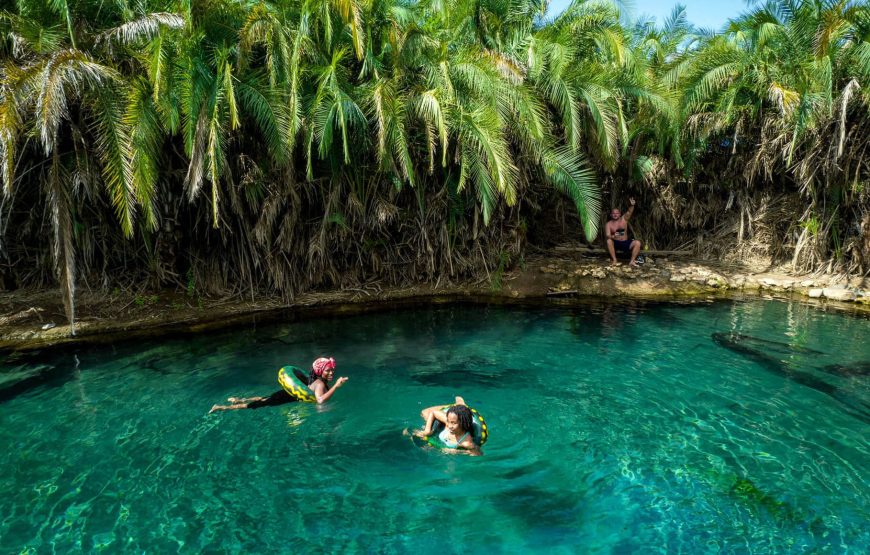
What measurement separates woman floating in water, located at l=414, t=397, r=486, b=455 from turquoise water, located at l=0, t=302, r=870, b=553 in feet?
0.44

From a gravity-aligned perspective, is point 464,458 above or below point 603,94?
below

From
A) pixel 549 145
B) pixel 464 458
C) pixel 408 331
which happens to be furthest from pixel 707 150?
pixel 464 458

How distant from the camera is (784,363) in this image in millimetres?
8875

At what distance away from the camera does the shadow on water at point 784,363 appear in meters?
7.34

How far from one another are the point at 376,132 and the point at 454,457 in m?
7.31

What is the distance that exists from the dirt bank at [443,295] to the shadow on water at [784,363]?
338cm

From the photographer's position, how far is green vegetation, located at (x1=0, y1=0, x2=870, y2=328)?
30.8 feet

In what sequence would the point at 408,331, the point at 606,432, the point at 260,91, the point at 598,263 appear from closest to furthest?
the point at 606,432, the point at 260,91, the point at 408,331, the point at 598,263

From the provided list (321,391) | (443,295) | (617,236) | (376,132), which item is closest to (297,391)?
(321,391)

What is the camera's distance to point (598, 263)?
1501 centimetres

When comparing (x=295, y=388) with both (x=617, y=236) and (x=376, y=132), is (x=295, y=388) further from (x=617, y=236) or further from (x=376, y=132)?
(x=617, y=236)

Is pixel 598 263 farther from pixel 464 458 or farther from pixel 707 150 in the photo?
pixel 464 458

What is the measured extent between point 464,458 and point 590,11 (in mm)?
11200

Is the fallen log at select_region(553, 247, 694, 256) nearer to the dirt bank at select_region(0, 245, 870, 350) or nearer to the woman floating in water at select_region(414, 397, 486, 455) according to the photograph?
the dirt bank at select_region(0, 245, 870, 350)
